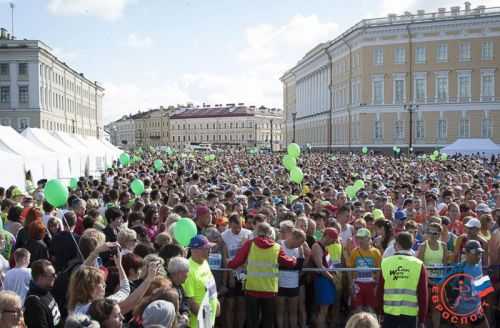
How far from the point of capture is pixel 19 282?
6.02m

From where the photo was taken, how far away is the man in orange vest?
288 inches

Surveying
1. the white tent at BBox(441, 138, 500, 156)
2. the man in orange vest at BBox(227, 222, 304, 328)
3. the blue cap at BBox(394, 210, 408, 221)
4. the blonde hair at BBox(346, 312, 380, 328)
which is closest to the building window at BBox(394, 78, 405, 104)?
the white tent at BBox(441, 138, 500, 156)

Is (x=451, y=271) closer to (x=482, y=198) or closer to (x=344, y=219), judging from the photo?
(x=344, y=219)

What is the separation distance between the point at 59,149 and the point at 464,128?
50.6m

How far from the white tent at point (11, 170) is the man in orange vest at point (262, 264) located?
1086cm

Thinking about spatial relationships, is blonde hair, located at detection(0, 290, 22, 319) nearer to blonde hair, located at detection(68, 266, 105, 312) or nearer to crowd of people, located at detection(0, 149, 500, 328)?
crowd of people, located at detection(0, 149, 500, 328)

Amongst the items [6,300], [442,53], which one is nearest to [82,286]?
[6,300]

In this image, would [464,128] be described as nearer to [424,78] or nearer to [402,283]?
[424,78]

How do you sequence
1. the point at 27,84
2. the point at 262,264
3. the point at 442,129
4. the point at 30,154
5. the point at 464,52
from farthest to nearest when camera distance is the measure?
the point at 27,84
the point at 442,129
the point at 464,52
the point at 30,154
the point at 262,264

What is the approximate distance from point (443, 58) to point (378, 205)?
57277mm

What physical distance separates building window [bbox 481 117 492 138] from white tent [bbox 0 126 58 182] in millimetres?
52097

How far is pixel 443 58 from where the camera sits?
65500mm

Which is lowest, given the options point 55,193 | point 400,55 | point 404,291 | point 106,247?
point 404,291

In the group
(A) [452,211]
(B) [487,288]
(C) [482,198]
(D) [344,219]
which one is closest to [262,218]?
(D) [344,219]
